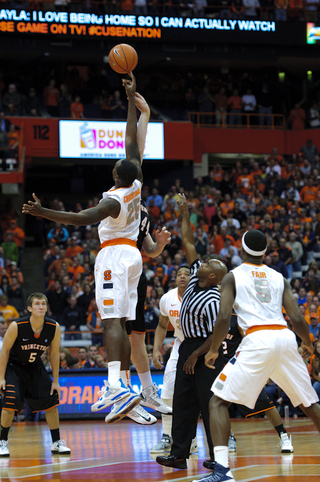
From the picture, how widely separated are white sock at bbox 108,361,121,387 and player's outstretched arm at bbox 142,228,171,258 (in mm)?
1496

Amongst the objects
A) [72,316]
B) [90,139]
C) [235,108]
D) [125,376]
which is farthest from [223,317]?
[235,108]

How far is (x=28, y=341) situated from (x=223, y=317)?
4171mm

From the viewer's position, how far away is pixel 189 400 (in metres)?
7.38

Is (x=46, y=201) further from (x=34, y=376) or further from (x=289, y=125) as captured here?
(x=34, y=376)

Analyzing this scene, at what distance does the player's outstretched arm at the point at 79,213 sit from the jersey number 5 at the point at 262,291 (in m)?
1.59

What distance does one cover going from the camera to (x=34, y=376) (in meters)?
9.48

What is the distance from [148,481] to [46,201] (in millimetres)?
21870

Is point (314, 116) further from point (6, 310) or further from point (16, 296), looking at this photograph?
point (6, 310)

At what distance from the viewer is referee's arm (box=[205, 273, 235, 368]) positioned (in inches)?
235

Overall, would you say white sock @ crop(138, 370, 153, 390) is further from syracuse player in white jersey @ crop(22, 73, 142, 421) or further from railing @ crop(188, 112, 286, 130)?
railing @ crop(188, 112, 286, 130)

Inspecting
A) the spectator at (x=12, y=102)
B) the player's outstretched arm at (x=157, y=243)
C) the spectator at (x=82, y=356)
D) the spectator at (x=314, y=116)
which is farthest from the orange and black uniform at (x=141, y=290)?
the spectator at (x=314, y=116)

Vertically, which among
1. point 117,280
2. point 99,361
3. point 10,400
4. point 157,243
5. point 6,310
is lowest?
point 99,361

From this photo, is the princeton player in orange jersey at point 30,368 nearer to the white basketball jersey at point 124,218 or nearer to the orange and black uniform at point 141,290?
the orange and black uniform at point 141,290

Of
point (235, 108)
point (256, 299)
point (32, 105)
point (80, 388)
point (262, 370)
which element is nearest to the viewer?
point (262, 370)
